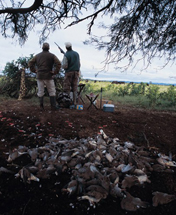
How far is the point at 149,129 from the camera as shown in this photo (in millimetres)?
3824

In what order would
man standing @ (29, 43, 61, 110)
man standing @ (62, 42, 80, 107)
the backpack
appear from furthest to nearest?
the backpack, man standing @ (62, 42, 80, 107), man standing @ (29, 43, 61, 110)

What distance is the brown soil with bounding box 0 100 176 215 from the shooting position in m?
1.54

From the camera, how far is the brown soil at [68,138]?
1.54 metres

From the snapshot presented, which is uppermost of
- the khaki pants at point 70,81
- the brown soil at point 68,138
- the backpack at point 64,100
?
the khaki pants at point 70,81

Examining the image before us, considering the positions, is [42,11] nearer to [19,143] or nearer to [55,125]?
[55,125]

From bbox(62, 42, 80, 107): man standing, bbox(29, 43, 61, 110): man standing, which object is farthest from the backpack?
bbox(29, 43, 61, 110): man standing

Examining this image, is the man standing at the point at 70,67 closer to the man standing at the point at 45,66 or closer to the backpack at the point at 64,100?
the backpack at the point at 64,100

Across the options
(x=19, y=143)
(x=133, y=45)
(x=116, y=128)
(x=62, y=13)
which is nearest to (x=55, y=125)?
(x=19, y=143)

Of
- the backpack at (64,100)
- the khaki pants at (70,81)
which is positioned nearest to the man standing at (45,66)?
the backpack at (64,100)

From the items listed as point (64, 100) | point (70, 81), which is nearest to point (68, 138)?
point (64, 100)

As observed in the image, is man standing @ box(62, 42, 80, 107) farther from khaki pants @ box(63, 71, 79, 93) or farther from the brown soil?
the brown soil

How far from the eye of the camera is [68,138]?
3.14 m

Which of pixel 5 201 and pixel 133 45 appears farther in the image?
pixel 133 45

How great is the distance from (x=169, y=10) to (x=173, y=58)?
1.10m
